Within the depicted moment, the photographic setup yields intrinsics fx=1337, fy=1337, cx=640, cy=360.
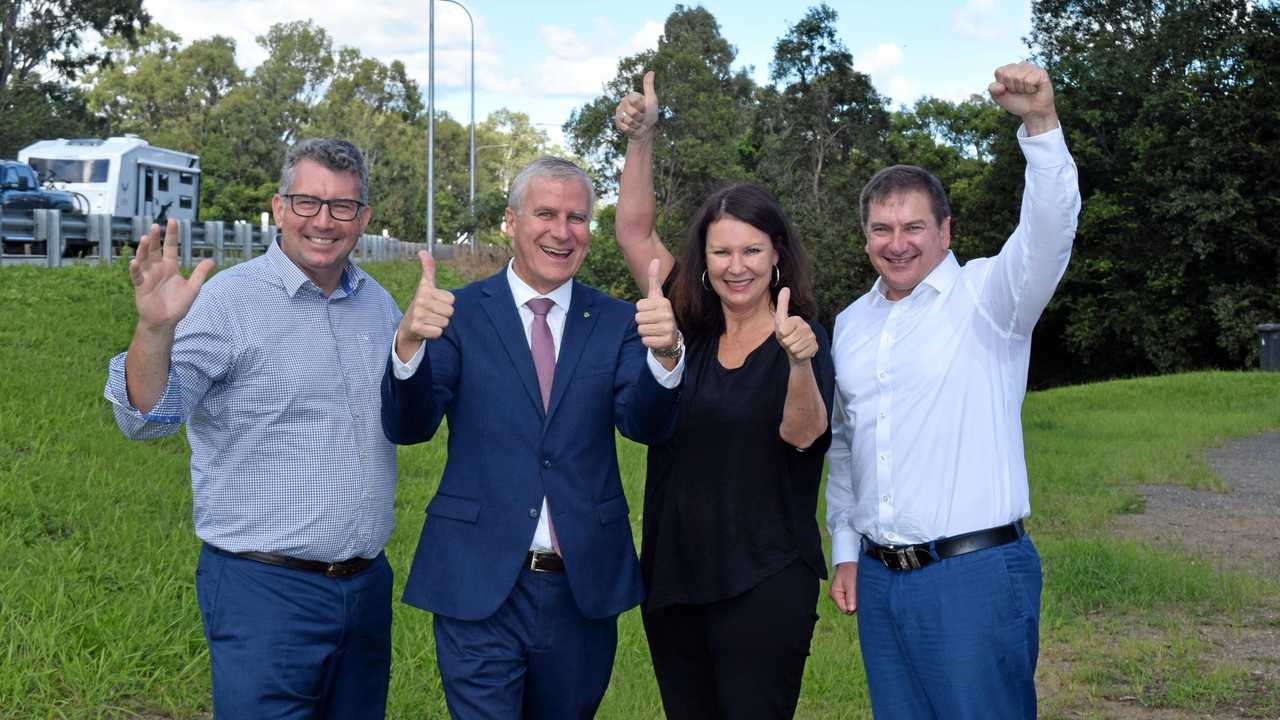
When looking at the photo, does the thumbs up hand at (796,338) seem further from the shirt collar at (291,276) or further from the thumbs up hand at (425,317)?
the shirt collar at (291,276)

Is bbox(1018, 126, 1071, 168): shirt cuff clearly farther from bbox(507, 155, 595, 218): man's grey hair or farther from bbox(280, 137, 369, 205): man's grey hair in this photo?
bbox(280, 137, 369, 205): man's grey hair

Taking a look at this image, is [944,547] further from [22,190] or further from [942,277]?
[22,190]

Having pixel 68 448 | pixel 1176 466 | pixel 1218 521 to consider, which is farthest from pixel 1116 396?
pixel 68 448

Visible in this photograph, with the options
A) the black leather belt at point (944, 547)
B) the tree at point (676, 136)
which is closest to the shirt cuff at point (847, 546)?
the black leather belt at point (944, 547)

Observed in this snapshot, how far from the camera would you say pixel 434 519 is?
372 cm

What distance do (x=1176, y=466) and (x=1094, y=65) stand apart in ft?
90.6

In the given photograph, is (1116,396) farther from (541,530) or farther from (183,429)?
(541,530)

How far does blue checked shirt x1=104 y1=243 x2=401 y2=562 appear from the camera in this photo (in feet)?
12.1

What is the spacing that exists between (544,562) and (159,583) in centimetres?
385

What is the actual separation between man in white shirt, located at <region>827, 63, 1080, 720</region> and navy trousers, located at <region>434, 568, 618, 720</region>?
88 cm

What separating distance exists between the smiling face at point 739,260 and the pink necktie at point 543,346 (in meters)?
0.58

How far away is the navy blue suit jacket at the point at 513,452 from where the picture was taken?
11.9 ft

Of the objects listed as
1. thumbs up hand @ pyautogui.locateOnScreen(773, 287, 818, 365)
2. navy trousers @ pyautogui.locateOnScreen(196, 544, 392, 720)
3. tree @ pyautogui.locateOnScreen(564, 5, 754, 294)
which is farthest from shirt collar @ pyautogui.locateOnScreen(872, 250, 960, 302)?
tree @ pyautogui.locateOnScreen(564, 5, 754, 294)

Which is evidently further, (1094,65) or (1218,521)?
(1094,65)
